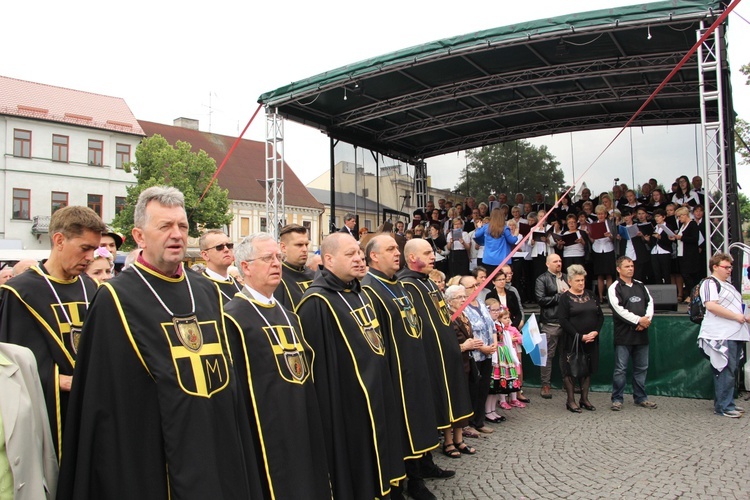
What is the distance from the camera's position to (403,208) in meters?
17.2

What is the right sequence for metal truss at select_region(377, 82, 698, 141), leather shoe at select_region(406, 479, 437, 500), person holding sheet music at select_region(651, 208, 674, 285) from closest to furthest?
leather shoe at select_region(406, 479, 437, 500) < person holding sheet music at select_region(651, 208, 674, 285) < metal truss at select_region(377, 82, 698, 141)

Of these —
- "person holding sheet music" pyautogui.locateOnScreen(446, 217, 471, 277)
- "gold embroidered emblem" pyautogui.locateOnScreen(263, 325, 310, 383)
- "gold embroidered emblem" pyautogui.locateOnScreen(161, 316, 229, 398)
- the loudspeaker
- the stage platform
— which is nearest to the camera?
"gold embroidered emblem" pyautogui.locateOnScreen(161, 316, 229, 398)

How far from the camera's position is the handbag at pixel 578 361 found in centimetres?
742

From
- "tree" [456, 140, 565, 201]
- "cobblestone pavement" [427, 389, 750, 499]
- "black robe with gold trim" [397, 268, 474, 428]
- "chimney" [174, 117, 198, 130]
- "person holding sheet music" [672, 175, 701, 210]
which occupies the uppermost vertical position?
"chimney" [174, 117, 198, 130]

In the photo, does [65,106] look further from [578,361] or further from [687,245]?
[578,361]

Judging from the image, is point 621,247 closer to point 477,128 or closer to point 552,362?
point 552,362

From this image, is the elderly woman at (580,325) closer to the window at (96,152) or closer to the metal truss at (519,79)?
the metal truss at (519,79)

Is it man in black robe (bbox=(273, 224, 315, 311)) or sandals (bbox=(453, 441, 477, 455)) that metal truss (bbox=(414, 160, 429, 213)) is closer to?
sandals (bbox=(453, 441, 477, 455))

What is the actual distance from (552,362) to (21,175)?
34.1 m

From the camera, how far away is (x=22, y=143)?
33125 mm

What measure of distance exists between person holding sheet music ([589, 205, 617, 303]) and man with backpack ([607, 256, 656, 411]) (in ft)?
11.1

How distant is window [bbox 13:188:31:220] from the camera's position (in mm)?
32906

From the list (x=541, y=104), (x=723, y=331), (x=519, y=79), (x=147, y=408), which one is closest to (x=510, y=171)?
(x=541, y=104)

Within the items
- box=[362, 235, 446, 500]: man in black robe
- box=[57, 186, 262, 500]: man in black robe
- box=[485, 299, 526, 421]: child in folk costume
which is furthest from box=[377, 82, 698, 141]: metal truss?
box=[57, 186, 262, 500]: man in black robe
